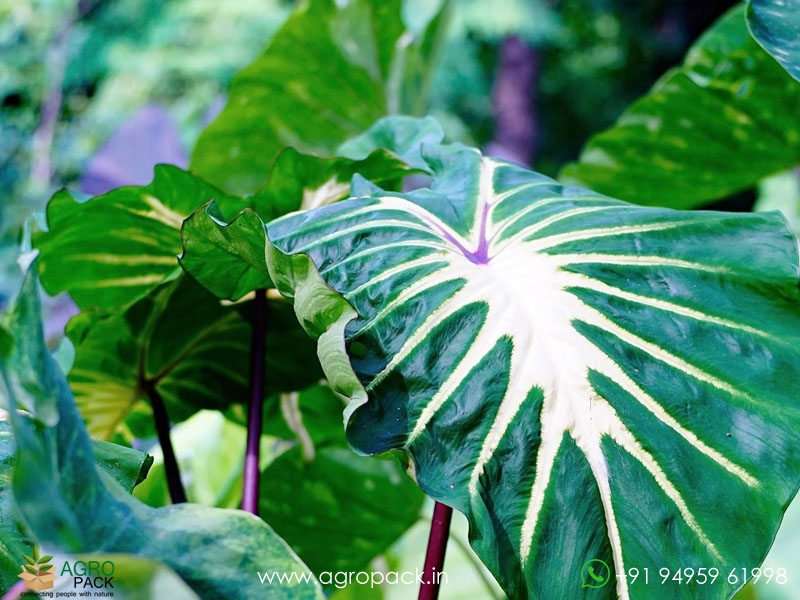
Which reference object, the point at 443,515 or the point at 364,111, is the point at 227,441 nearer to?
the point at 364,111

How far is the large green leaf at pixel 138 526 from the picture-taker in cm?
29

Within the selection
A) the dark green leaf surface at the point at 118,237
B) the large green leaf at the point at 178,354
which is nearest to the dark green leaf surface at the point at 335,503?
the large green leaf at the point at 178,354

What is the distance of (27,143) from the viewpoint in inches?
193

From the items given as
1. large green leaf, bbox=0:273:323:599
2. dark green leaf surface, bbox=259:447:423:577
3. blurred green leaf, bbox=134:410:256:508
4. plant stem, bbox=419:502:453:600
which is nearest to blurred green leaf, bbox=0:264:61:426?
large green leaf, bbox=0:273:323:599

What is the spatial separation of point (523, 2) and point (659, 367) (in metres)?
4.93

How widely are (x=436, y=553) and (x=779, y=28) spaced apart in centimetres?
41

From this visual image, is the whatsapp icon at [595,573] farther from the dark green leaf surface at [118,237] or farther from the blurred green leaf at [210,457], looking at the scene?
the blurred green leaf at [210,457]

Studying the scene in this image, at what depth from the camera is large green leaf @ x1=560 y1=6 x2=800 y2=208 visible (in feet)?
2.41

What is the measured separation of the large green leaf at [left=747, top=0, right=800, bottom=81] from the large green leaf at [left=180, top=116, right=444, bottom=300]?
0.23m

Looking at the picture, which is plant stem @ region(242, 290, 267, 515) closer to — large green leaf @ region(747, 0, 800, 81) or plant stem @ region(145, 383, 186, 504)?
Answer: plant stem @ region(145, 383, 186, 504)

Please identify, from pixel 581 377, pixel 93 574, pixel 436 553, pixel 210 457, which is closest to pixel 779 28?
pixel 581 377

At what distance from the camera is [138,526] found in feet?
1.02

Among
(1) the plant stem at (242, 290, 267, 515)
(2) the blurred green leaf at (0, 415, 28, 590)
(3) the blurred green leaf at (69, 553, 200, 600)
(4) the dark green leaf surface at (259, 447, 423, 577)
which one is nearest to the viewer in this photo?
(3) the blurred green leaf at (69, 553, 200, 600)

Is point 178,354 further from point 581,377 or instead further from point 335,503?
point 581,377
